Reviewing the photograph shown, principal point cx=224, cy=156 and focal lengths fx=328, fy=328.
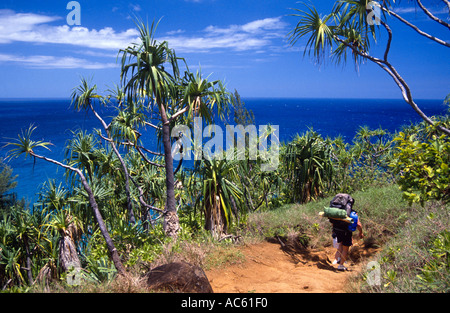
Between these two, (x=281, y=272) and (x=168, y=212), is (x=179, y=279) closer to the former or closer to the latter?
(x=281, y=272)

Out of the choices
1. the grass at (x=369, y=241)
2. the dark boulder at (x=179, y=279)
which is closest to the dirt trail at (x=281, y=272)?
the grass at (x=369, y=241)

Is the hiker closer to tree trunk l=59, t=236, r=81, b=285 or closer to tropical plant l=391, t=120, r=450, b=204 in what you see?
tropical plant l=391, t=120, r=450, b=204

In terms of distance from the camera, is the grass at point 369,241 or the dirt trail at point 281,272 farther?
the dirt trail at point 281,272

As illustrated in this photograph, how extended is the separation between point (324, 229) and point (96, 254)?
4.51 m

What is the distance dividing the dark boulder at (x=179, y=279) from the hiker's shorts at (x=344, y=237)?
7.97 feet

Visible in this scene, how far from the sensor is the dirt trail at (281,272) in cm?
448

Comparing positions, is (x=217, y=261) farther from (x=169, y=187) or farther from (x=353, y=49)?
(x=353, y=49)

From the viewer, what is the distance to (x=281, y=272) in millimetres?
5176

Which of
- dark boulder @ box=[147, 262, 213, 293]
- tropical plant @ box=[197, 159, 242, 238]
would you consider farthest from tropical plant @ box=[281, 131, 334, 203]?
dark boulder @ box=[147, 262, 213, 293]

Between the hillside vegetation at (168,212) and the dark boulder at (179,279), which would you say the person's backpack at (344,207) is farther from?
the dark boulder at (179,279)

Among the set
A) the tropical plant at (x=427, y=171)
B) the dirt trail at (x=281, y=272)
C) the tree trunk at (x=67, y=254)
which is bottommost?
the tree trunk at (x=67, y=254)

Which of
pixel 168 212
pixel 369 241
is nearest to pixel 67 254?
pixel 168 212

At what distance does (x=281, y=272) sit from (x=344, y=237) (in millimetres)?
1194

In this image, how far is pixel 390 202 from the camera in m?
6.68
